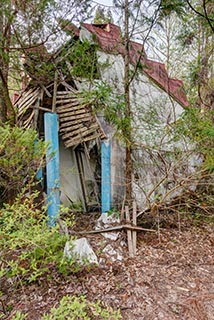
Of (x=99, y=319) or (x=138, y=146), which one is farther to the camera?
(x=138, y=146)

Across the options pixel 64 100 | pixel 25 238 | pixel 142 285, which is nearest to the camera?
pixel 25 238

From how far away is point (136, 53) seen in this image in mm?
4824

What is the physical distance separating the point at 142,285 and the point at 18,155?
240 centimetres

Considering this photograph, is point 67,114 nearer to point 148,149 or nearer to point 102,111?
point 102,111

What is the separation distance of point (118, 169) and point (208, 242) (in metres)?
2.47

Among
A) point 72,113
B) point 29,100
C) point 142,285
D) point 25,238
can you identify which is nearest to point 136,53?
point 72,113

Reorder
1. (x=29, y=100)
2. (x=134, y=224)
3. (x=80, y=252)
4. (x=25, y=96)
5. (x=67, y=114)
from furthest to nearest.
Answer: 1. (x=25, y=96)
2. (x=29, y=100)
3. (x=67, y=114)
4. (x=134, y=224)
5. (x=80, y=252)

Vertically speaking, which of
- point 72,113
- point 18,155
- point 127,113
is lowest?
point 18,155

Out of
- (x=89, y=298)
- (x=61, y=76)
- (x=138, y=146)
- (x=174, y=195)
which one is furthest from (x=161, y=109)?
(x=89, y=298)

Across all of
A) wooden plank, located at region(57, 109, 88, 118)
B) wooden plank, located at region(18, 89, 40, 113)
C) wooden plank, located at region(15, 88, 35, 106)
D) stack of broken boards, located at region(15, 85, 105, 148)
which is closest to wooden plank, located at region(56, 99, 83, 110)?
stack of broken boards, located at region(15, 85, 105, 148)

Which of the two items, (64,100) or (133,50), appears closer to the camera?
(133,50)

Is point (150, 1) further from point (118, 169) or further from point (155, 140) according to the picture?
point (118, 169)

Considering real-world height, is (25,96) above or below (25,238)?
above

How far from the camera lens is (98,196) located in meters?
6.41
